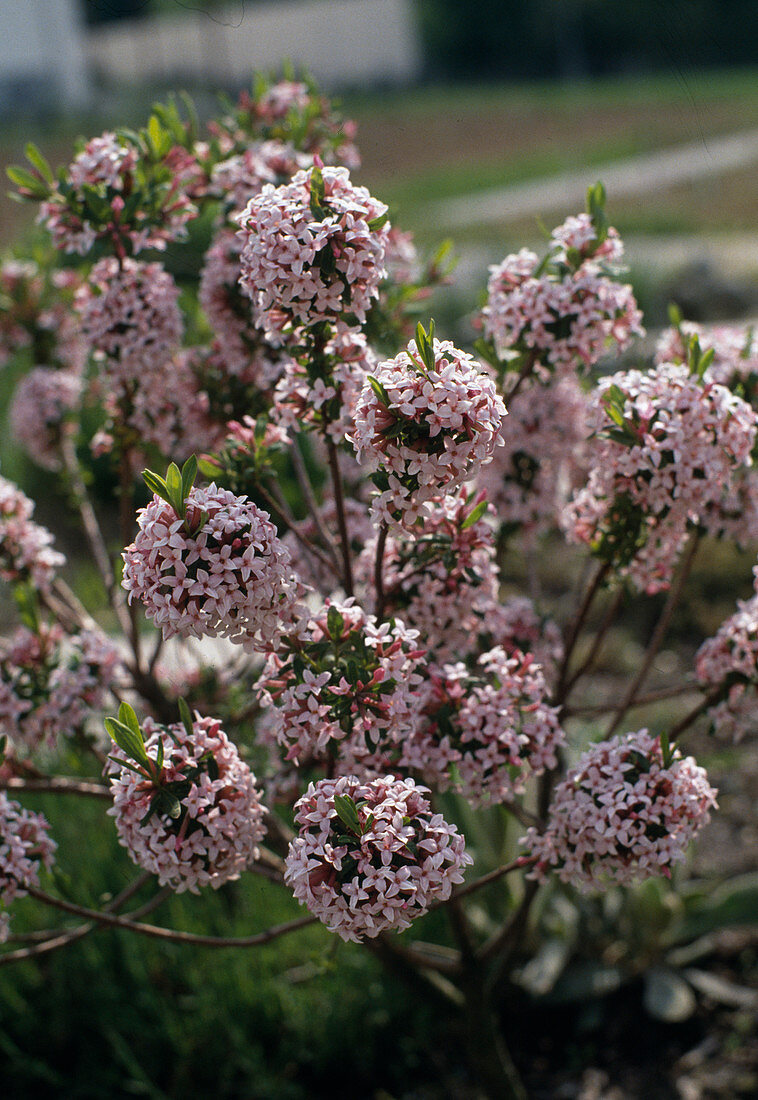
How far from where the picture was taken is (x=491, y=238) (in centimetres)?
1454

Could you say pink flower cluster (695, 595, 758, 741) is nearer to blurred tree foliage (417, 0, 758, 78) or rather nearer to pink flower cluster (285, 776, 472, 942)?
pink flower cluster (285, 776, 472, 942)

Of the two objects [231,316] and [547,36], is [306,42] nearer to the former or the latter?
[547,36]

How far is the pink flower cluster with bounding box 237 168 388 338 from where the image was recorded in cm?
158

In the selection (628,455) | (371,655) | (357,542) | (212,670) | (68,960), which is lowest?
(68,960)

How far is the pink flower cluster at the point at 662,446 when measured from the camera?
1.79 m

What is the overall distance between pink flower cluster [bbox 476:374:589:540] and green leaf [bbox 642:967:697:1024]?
1269 millimetres

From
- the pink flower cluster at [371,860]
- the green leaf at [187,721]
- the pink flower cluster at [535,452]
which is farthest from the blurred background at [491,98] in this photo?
the pink flower cluster at [371,860]

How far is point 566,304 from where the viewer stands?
2.00 metres

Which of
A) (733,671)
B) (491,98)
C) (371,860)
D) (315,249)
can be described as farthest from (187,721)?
(491,98)

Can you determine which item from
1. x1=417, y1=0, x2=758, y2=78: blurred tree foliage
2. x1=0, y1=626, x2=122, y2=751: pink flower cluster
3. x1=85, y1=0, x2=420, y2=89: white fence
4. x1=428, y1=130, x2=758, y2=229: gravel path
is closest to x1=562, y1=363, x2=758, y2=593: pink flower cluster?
x1=0, y1=626, x2=122, y2=751: pink flower cluster

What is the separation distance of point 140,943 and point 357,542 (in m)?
1.36

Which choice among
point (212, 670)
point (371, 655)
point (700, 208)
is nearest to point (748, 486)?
point (371, 655)

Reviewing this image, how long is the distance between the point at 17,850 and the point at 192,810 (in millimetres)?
356

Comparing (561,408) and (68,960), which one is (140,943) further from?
(561,408)
